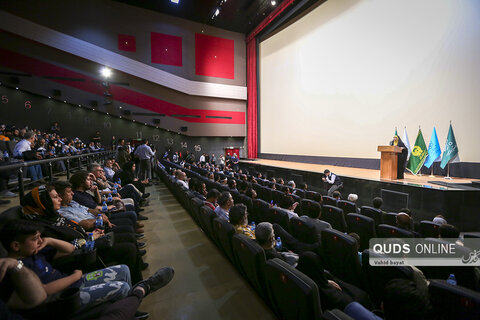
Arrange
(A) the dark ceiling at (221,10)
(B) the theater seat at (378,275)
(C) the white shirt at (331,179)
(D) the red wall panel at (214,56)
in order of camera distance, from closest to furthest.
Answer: (B) the theater seat at (378,275) → (C) the white shirt at (331,179) → (A) the dark ceiling at (221,10) → (D) the red wall panel at (214,56)

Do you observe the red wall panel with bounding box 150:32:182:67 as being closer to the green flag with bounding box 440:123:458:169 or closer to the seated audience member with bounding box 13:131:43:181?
the seated audience member with bounding box 13:131:43:181

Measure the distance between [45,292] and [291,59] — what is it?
12330 mm

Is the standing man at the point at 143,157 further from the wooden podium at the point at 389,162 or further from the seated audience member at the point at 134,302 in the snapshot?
the wooden podium at the point at 389,162

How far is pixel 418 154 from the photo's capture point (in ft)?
19.3

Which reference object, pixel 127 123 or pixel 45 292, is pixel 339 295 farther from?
pixel 127 123

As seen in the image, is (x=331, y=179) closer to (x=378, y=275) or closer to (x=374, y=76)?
(x=374, y=76)

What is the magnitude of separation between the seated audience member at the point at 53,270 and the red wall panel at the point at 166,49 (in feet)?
43.0

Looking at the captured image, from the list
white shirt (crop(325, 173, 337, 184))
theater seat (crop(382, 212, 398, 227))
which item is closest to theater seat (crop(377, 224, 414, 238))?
theater seat (crop(382, 212, 398, 227))

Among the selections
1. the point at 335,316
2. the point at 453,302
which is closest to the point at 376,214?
the point at 453,302

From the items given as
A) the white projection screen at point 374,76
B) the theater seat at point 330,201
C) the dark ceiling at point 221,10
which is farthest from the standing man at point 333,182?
the dark ceiling at point 221,10

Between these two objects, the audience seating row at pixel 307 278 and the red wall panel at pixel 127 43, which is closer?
the audience seating row at pixel 307 278

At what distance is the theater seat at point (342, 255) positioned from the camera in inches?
65.0

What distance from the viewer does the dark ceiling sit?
36.4 feet

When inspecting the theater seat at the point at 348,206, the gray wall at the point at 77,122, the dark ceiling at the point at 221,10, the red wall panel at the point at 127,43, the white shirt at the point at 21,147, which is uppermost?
the dark ceiling at the point at 221,10
